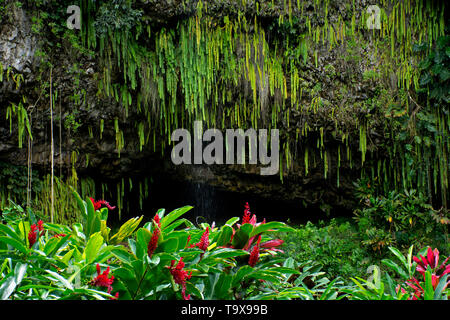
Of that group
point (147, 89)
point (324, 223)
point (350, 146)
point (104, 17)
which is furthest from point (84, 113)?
point (324, 223)

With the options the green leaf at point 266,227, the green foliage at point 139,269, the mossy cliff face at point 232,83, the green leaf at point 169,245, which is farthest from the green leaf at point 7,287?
the mossy cliff face at point 232,83

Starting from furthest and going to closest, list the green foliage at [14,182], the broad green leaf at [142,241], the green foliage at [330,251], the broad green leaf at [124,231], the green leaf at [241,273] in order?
1. the green foliage at [14,182]
2. the green foliage at [330,251]
3. the broad green leaf at [124,231]
4. the green leaf at [241,273]
5. the broad green leaf at [142,241]

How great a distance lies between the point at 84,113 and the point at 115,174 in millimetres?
1217

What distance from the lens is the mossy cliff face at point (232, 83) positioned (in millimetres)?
5195

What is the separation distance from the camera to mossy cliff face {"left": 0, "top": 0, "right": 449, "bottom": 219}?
17.0ft

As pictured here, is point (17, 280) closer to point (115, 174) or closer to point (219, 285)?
point (219, 285)

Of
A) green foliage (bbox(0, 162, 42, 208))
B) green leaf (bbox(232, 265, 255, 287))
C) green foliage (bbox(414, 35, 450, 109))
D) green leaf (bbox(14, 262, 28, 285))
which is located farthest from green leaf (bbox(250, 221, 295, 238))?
green foliage (bbox(414, 35, 450, 109))

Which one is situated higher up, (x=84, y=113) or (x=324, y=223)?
(x=84, y=113)

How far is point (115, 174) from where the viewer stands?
242 inches

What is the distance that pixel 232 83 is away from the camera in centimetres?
570

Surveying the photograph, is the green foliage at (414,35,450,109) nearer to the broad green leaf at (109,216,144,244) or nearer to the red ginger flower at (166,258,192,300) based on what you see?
the broad green leaf at (109,216,144,244)

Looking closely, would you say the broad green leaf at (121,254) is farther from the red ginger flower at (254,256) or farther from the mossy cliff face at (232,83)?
the mossy cliff face at (232,83)

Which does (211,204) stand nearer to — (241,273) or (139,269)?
(241,273)

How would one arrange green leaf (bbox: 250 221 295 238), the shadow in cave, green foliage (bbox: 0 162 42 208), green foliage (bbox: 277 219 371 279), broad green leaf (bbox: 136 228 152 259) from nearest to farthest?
1. broad green leaf (bbox: 136 228 152 259)
2. green leaf (bbox: 250 221 295 238)
3. green foliage (bbox: 277 219 371 279)
4. green foliage (bbox: 0 162 42 208)
5. the shadow in cave
